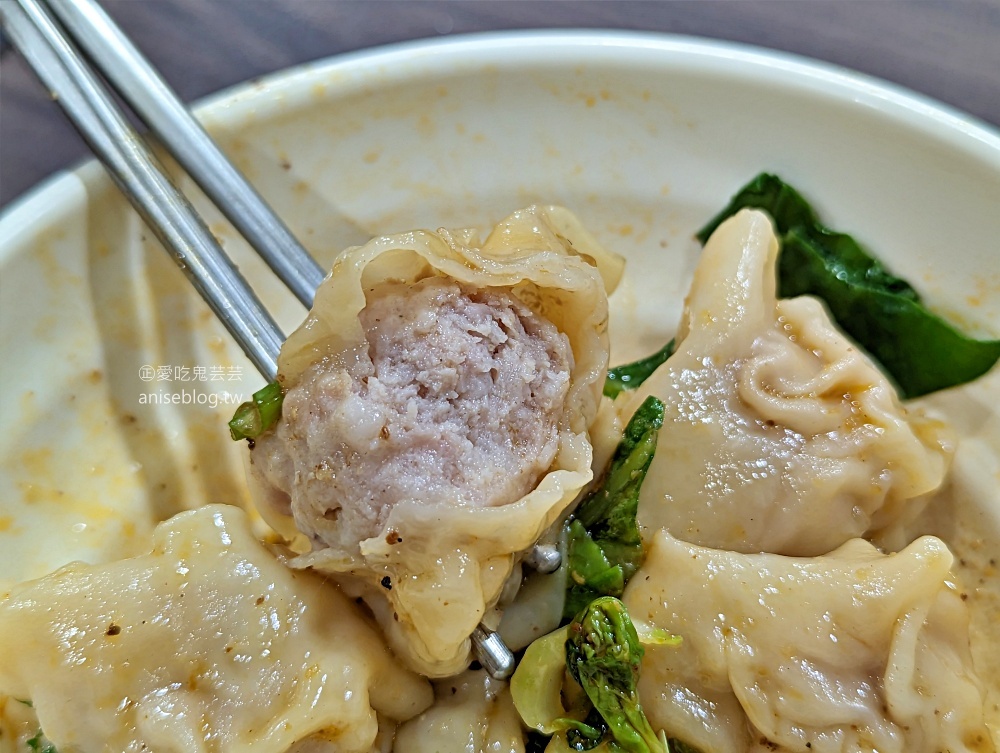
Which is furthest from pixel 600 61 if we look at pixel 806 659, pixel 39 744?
pixel 39 744

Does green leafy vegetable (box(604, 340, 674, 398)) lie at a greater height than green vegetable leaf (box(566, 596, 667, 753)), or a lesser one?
greater

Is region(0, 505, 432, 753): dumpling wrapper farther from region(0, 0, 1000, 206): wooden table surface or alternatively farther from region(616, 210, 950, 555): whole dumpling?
region(0, 0, 1000, 206): wooden table surface

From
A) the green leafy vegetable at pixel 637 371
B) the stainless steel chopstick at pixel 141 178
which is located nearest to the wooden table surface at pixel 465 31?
the stainless steel chopstick at pixel 141 178

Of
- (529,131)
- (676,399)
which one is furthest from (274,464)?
(529,131)

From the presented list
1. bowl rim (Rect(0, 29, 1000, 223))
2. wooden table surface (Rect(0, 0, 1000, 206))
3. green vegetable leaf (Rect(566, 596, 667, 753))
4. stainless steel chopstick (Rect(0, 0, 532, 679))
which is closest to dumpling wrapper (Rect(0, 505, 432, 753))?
green vegetable leaf (Rect(566, 596, 667, 753))

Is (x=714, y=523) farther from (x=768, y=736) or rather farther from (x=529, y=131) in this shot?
(x=529, y=131)

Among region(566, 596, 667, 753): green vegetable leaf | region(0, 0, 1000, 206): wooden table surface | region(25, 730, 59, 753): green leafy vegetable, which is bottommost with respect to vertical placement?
region(25, 730, 59, 753): green leafy vegetable
